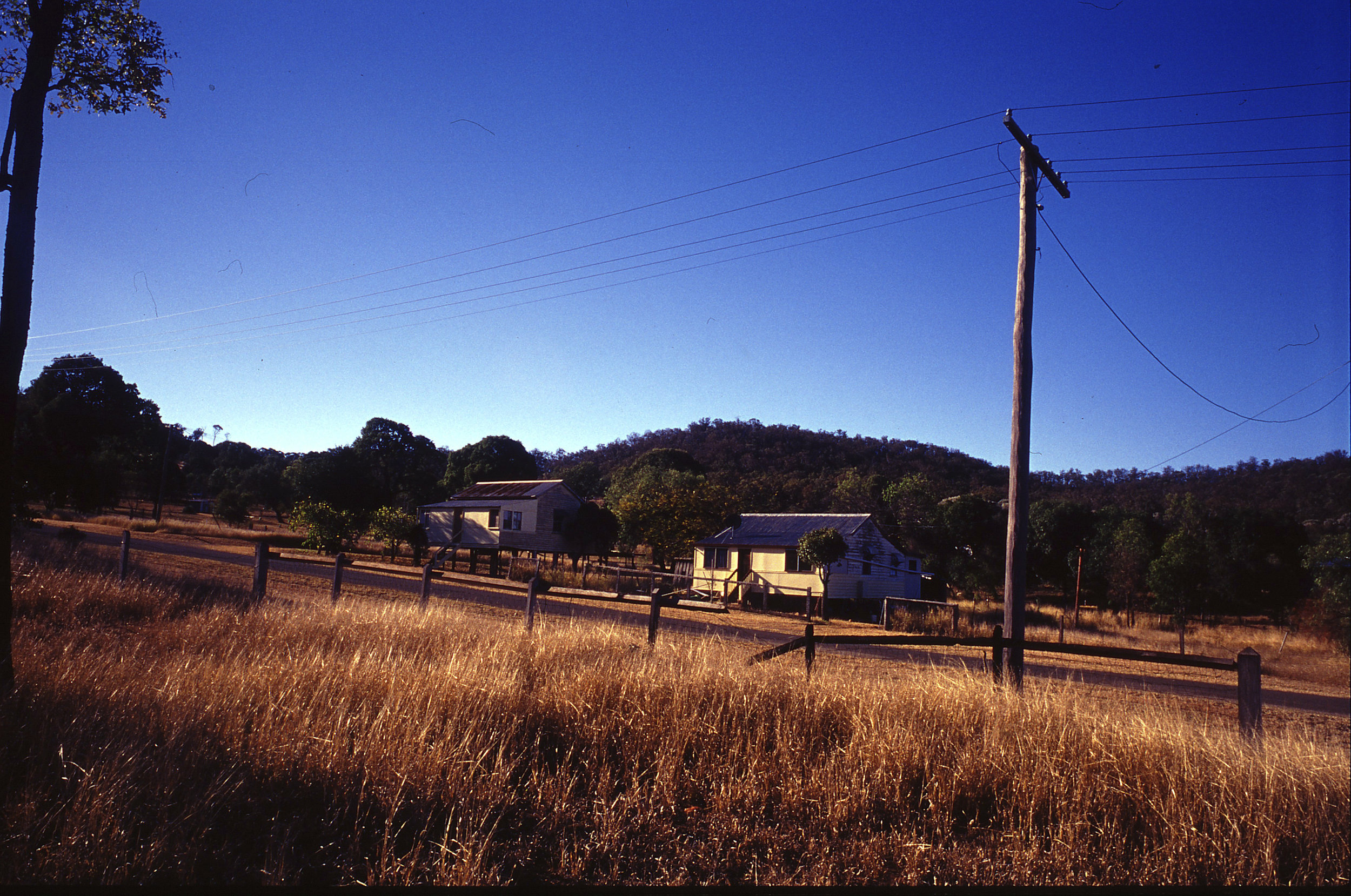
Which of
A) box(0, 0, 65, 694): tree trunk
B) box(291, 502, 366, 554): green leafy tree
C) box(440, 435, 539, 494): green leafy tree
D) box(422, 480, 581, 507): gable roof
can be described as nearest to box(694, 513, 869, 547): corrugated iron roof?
box(422, 480, 581, 507): gable roof

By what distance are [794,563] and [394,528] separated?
23143 mm

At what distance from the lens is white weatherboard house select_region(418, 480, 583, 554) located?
40688 mm

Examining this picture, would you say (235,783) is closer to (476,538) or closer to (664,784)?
(664,784)

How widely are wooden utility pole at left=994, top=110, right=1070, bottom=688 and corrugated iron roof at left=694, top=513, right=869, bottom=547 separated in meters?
26.0

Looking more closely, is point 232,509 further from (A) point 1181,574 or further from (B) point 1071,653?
(B) point 1071,653

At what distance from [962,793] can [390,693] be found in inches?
165

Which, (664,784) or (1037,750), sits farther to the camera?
(1037,750)

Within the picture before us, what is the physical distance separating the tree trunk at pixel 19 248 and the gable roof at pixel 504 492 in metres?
35.7

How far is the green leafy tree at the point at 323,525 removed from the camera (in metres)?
43.3

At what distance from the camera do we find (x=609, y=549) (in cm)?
4366

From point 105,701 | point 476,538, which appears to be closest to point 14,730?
point 105,701

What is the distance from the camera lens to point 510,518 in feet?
134

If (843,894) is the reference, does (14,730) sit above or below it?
above

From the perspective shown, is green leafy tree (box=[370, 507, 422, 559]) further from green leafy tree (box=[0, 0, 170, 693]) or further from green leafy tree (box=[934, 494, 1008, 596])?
green leafy tree (box=[0, 0, 170, 693])
